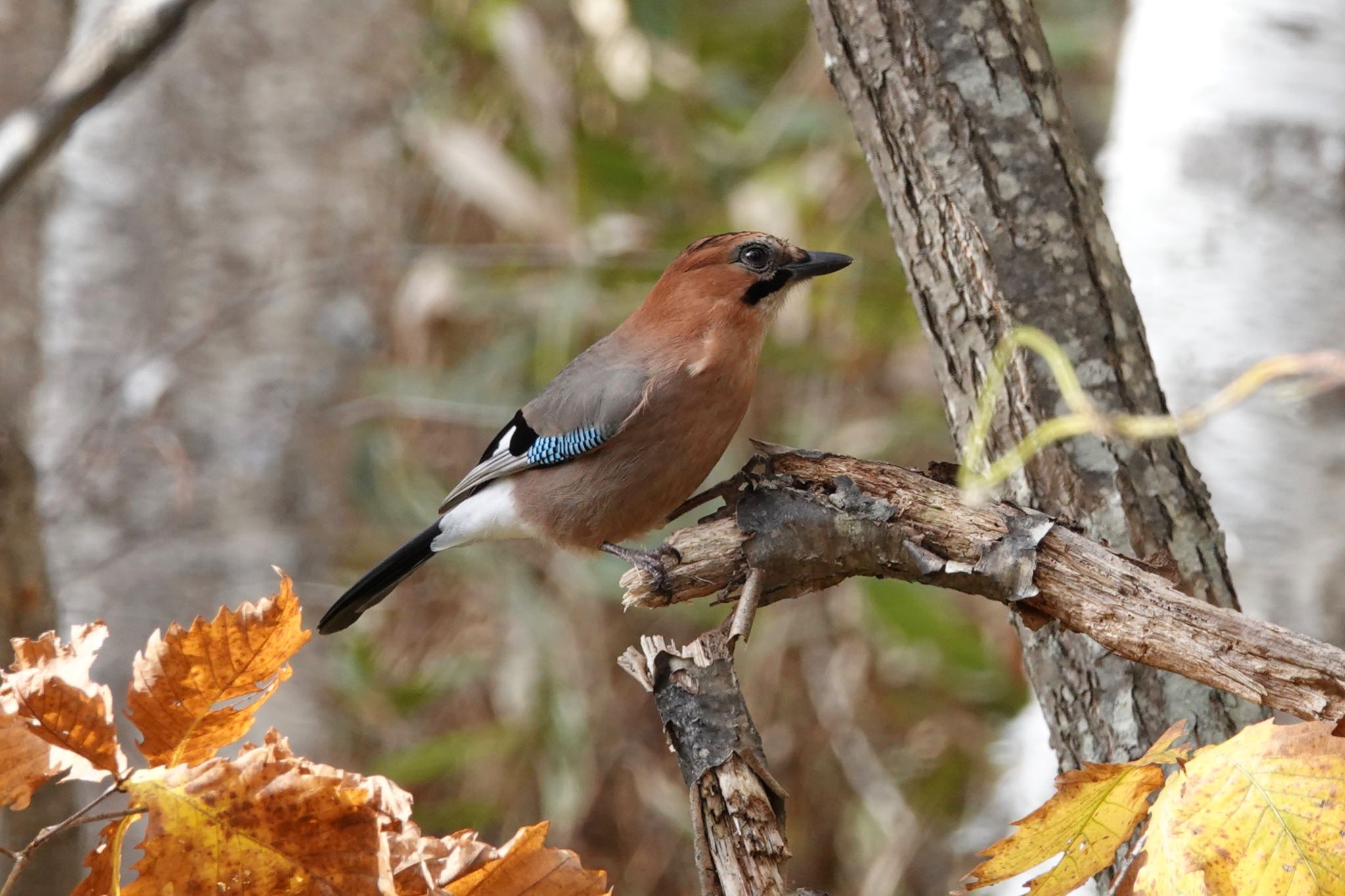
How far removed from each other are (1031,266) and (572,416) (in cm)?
128

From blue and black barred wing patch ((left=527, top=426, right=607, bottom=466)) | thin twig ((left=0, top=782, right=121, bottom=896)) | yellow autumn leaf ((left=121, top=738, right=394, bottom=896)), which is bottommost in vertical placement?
yellow autumn leaf ((left=121, top=738, right=394, bottom=896))

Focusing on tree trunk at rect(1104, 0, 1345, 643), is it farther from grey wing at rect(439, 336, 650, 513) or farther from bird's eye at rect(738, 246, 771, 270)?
grey wing at rect(439, 336, 650, 513)

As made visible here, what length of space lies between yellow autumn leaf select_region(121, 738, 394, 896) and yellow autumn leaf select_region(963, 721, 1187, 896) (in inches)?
23.7

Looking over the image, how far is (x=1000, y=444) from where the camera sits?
201 centimetres

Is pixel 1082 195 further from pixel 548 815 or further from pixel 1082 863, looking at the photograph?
pixel 548 815

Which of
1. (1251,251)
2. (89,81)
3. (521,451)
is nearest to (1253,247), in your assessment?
(1251,251)

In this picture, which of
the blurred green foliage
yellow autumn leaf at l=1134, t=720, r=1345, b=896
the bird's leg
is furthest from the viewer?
the blurred green foliage

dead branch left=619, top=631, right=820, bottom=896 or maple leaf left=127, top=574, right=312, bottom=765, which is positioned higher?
maple leaf left=127, top=574, right=312, bottom=765

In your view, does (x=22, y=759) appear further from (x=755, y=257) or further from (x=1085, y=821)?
(x=755, y=257)

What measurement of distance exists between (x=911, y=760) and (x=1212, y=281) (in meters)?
3.16

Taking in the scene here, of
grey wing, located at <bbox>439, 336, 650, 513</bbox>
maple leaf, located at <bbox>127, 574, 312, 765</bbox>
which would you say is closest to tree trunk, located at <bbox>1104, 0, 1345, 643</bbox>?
grey wing, located at <bbox>439, 336, 650, 513</bbox>

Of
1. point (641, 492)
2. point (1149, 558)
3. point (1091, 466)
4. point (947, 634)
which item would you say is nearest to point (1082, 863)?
point (1149, 558)

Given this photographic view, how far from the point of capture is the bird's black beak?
2961 millimetres

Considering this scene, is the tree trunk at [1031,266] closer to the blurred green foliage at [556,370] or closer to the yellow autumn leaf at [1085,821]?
the yellow autumn leaf at [1085,821]
